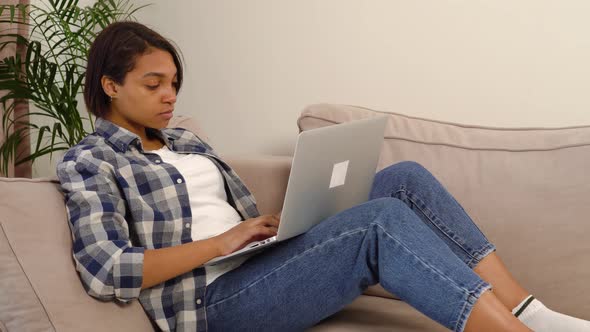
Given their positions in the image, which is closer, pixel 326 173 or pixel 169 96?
pixel 326 173

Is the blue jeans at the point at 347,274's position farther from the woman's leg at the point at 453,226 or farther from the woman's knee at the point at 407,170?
the woman's knee at the point at 407,170

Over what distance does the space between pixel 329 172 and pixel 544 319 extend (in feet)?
1.81

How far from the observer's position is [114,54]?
1.63 meters

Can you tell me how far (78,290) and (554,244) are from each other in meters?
1.10

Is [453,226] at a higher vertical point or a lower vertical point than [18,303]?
higher

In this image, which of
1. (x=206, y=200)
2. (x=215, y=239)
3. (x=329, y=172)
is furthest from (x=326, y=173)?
(x=206, y=200)

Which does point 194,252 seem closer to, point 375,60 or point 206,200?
point 206,200

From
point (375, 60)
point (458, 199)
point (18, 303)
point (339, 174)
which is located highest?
point (375, 60)

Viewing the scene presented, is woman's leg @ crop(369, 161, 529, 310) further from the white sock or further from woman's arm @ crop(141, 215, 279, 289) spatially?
woman's arm @ crop(141, 215, 279, 289)

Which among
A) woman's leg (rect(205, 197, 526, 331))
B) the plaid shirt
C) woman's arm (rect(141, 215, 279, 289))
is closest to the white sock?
woman's leg (rect(205, 197, 526, 331))

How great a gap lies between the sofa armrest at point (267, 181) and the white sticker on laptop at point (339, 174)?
473 mm

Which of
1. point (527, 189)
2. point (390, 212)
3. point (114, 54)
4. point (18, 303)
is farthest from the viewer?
point (527, 189)

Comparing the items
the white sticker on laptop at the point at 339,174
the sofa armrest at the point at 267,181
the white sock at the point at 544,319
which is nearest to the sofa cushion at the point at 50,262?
the white sticker on laptop at the point at 339,174

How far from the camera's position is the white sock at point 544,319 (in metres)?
1.49
